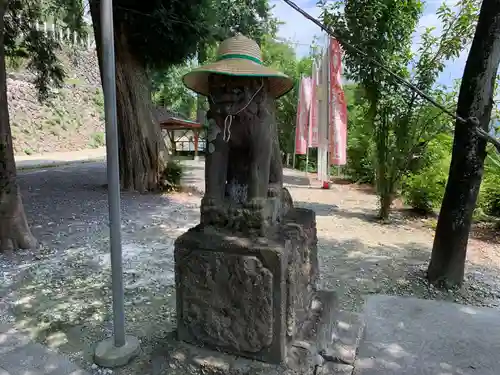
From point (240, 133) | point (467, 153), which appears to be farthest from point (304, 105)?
point (240, 133)

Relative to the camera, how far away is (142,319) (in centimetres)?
290

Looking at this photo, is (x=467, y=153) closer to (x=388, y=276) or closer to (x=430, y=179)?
(x=388, y=276)

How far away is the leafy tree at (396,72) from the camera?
5.37 m

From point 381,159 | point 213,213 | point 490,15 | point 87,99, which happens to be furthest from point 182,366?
point 87,99

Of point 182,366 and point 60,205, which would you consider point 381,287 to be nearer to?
point 182,366

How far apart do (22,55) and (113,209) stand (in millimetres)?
8805

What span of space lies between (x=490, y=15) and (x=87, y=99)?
25.1 meters

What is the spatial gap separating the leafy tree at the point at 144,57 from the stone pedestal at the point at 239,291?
611cm

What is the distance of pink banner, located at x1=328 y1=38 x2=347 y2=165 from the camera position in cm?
717

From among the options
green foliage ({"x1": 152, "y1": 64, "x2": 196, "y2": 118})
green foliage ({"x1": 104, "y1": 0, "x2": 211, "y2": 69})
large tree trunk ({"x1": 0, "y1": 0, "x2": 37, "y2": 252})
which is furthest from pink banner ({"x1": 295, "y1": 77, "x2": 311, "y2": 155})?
green foliage ({"x1": 152, "y1": 64, "x2": 196, "y2": 118})

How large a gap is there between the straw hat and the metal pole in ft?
1.40

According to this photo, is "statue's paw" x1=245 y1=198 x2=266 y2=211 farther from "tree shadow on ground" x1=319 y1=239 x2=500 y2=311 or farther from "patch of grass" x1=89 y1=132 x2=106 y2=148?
"patch of grass" x1=89 y1=132 x2=106 y2=148

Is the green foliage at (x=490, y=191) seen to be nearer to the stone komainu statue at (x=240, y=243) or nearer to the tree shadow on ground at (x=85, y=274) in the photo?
the tree shadow on ground at (x=85, y=274)

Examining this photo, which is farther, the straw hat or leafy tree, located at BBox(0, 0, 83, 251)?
leafy tree, located at BBox(0, 0, 83, 251)
